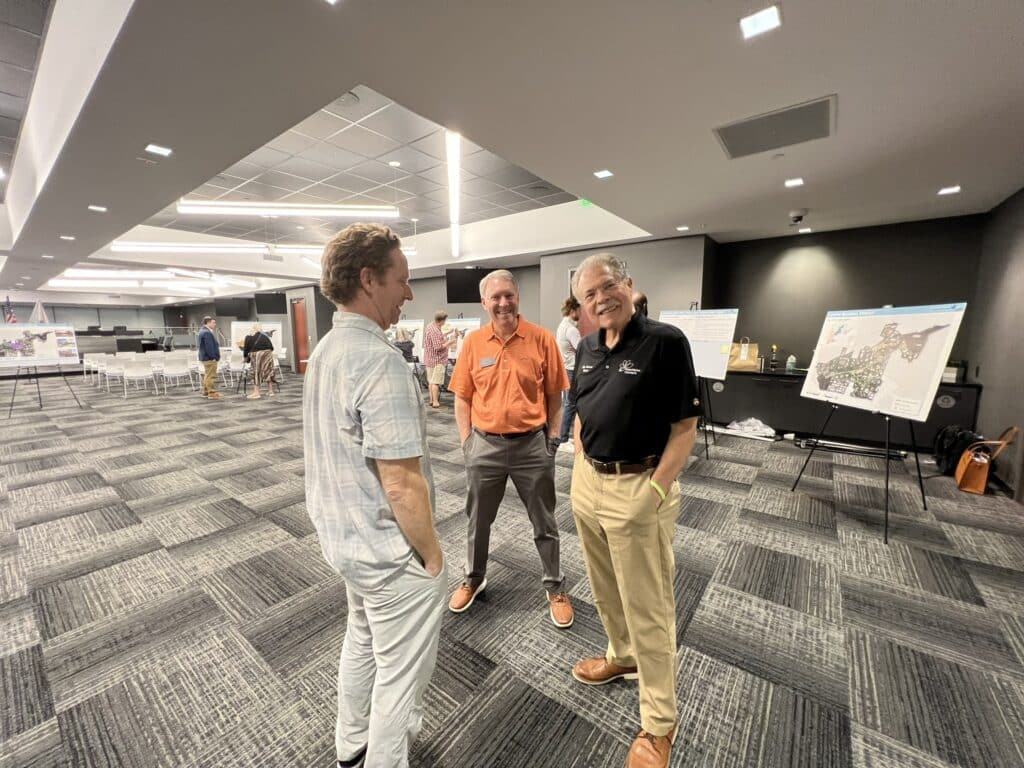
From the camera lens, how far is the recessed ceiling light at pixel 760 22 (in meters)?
1.73

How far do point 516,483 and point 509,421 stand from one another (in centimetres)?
30

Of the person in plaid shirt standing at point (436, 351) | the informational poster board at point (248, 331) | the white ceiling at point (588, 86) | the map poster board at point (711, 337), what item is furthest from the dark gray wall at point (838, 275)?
the informational poster board at point (248, 331)

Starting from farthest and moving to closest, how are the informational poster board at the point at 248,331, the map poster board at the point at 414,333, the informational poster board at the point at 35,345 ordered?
1. the informational poster board at the point at 248,331
2. the map poster board at the point at 414,333
3. the informational poster board at the point at 35,345

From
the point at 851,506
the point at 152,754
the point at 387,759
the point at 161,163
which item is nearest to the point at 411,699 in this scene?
the point at 387,759

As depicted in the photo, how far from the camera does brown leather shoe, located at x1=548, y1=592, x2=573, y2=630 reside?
1.80m

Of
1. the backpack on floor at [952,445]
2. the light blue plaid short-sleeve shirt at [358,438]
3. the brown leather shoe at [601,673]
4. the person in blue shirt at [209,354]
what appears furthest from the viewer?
the person in blue shirt at [209,354]

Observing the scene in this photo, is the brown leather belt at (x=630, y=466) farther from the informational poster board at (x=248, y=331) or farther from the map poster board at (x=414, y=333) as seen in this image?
the informational poster board at (x=248, y=331)

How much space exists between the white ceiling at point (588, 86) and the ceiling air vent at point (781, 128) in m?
0.08

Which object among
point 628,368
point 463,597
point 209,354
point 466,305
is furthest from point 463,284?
point 628,368

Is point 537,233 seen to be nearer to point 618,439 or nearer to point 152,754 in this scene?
point 618,439

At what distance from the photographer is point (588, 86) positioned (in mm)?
2273

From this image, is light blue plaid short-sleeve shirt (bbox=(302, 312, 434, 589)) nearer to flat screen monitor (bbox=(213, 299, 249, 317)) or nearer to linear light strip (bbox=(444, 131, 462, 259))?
linear light strip (bbox=(444, 131, 462, 259))

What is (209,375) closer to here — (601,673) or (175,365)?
(175,365)

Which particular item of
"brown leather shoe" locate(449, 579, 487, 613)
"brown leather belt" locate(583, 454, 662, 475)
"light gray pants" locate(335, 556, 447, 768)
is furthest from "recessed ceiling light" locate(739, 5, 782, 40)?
"brown leather shoe" locate(449, 579, 487, 613)
